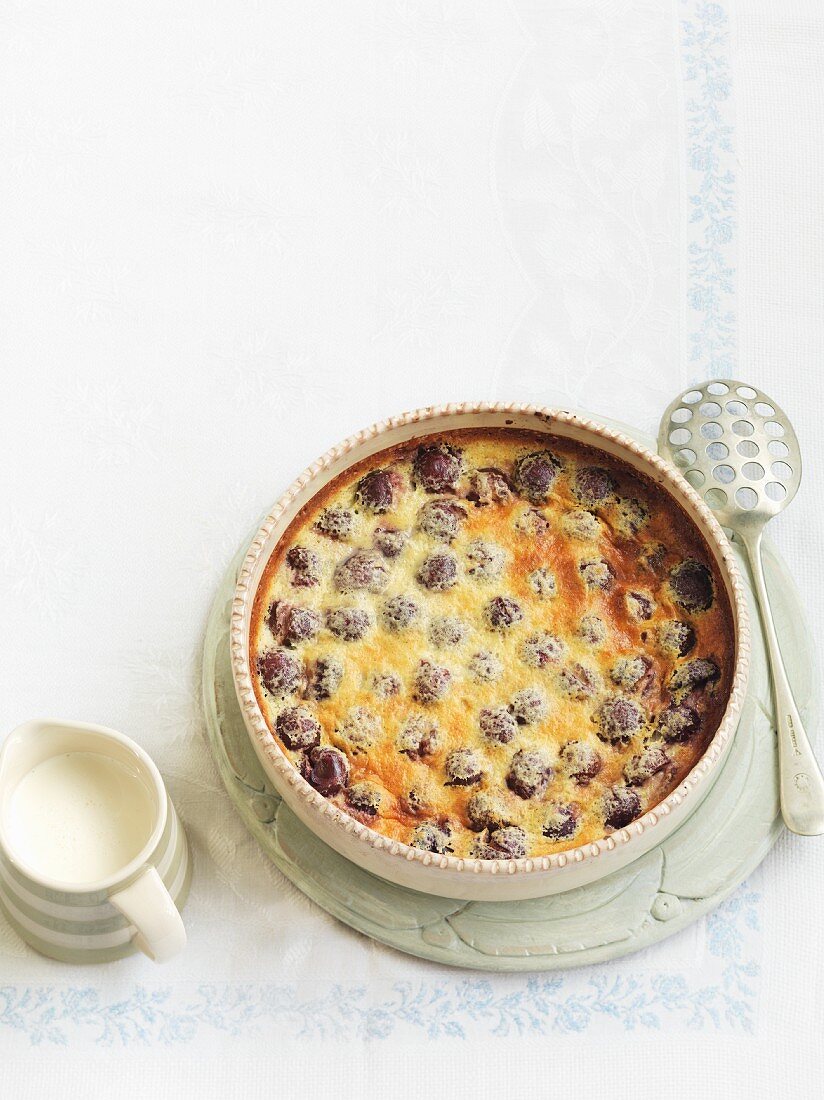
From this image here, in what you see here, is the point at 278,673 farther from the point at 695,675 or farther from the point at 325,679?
the point at 695,675

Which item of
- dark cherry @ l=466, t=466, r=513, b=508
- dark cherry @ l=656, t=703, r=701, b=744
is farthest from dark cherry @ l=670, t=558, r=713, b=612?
dark cherry @ l=466, t=466, r=513, b=508

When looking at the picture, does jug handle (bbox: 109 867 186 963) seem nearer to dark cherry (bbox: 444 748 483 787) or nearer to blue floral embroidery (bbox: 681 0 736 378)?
dark cherry (bbox: 444 748 483 787)

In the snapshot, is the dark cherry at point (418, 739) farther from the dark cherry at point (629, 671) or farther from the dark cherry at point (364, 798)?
the dark cherry at point (629, 671)

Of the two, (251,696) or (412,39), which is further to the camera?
(412,39)

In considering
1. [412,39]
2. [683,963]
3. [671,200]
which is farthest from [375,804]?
[412,39]

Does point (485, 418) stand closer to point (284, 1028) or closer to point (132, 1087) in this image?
point (284, 1028)
